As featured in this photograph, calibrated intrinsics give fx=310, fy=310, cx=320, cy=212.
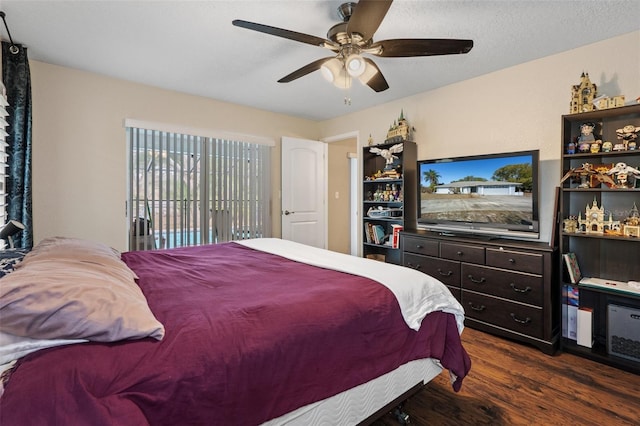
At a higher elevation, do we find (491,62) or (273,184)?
(491,62)

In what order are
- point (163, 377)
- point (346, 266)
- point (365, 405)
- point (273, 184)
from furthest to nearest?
point (273, 184) → point (346, 266) → point (365, 405) → point (163, 377)

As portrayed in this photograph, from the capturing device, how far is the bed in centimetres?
81

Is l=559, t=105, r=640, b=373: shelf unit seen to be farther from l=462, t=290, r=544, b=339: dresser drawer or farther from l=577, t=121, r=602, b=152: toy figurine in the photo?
l=462, t=290, r=544, b=339: dresser drawer

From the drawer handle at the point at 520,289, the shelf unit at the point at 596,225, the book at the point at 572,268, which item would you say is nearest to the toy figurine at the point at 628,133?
the shelf unit at the point at 596,225

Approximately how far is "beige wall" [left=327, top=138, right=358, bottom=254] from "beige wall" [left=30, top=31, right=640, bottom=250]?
79.4 inches

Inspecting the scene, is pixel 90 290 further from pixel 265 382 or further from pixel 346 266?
pixel 346 266

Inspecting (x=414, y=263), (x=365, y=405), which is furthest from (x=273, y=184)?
(x=365, y=405)

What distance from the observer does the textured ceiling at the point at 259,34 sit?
2062 millimetres

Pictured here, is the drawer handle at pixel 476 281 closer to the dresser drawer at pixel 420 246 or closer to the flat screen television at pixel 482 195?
the dresser drawer at pixel 420 246

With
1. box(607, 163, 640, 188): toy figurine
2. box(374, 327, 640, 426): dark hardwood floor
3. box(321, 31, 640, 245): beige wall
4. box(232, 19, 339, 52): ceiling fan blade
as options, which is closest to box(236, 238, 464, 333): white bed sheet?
box(374, 327, 640, 426): dark hardwood floor

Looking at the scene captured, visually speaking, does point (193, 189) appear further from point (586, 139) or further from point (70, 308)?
point (586, 139)

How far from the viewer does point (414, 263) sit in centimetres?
332

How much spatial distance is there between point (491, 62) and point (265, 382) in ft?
10.6

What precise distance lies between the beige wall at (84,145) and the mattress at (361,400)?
3.07m
